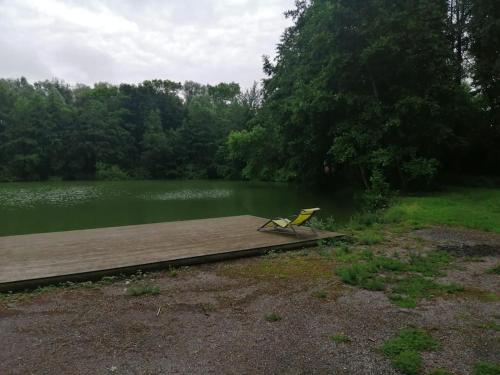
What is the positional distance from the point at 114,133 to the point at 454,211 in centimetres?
4971

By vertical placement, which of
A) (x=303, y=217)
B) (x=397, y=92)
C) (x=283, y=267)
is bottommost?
(x=283, y=267)

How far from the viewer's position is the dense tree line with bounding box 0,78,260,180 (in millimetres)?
47844

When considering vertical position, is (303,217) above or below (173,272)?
above

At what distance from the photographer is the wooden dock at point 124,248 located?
190 inches

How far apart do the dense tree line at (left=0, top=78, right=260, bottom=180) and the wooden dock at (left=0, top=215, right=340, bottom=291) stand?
36.1 meters

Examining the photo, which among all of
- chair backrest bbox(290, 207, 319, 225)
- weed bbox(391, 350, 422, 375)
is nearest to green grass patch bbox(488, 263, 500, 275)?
weed bbox(391, 350, 422, 375)

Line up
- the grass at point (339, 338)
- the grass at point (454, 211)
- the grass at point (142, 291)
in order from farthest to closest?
the grass at point (454, 211) < the grass at point (142, 291) < the grass at point (339, 338)

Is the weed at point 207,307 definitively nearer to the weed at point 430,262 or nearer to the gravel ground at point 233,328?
the gravel ground at point 233,328

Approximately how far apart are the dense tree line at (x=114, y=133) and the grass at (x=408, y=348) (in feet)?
132

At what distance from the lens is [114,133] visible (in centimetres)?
5253

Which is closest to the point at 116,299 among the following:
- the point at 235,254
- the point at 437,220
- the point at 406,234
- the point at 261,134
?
the point at 235,254

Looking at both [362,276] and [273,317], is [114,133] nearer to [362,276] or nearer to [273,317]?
[362,276]

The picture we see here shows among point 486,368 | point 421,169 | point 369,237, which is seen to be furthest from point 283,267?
point 421,169

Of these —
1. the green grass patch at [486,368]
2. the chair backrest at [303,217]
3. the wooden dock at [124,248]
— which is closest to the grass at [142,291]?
the wooden dock at [124,248]
